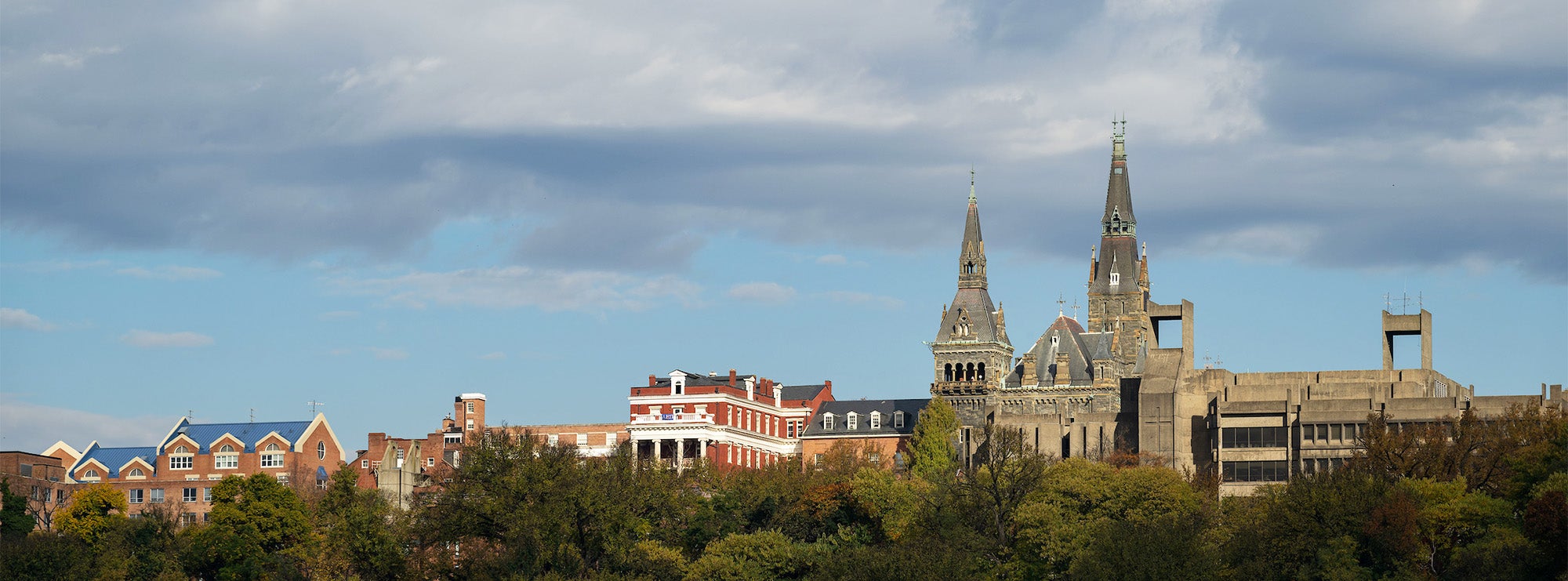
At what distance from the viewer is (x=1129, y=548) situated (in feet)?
343

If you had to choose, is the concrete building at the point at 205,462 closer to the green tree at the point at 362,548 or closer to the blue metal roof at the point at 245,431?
the blue metal roof at the point at 245,431

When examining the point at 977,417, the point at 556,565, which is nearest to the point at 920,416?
the point at 977,417

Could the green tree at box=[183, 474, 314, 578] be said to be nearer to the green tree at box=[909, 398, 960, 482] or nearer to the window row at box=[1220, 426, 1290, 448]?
the green tree at box=[909, 398, 960, 482]

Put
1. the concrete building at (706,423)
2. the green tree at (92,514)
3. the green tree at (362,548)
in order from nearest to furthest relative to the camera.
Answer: the green tree at (362,548) < the green tree at (92,514) < the concrete building at (706,423)

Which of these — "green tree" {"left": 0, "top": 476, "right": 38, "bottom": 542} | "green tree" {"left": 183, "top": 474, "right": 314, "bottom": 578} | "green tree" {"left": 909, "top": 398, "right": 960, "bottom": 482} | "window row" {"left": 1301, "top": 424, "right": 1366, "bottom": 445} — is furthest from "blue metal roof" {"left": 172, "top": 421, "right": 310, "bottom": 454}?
"window row" {"left": 1301, "top": 424, "right": 1366, "bottom": 445}

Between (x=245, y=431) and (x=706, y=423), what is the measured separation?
40.8 metres

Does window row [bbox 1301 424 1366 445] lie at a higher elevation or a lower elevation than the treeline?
higher

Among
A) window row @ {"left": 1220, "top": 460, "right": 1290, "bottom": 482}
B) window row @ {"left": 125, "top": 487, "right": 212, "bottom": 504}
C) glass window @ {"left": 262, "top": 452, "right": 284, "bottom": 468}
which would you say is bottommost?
window row @ {"left": 125, "top": 487, "right": 212, "bottom": 504}

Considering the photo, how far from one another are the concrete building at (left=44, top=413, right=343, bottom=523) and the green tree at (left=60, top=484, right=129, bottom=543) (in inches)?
823

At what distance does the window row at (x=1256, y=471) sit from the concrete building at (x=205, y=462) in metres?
76.6

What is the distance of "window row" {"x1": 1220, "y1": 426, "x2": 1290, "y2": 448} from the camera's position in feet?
458

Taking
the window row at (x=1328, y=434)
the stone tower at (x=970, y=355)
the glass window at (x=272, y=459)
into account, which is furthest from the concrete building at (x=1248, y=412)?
the glass window at (x=272, y=459)

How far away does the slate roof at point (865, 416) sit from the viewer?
192 m

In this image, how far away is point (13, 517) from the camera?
14675 centimetres
